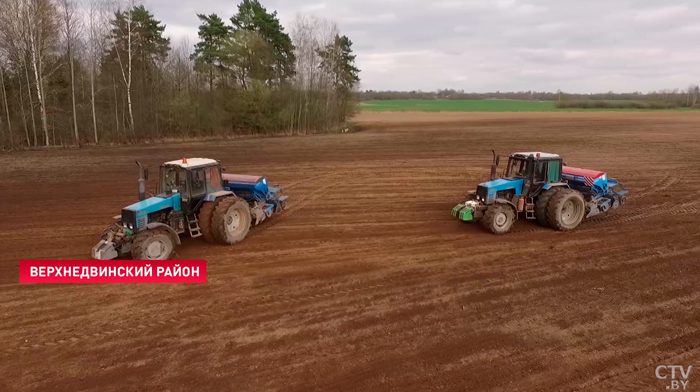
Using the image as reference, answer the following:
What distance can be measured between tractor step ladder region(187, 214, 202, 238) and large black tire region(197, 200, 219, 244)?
12 cm

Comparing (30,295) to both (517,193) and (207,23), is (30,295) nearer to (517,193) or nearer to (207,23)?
(517,193)

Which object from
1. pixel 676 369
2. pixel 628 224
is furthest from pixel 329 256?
pixel 628 224

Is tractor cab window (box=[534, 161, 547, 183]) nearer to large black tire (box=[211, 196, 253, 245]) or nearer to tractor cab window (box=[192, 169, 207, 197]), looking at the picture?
large black tire (box=[211, 196, 253, 245])

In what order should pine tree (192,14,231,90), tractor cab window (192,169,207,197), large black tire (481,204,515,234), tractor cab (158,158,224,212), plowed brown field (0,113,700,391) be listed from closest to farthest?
1. plowed brown field (0,113,700,391)
2. tractor cab (158,158,224,212)
3. tractor cab window (192,169,207,197)
4. large black tire (481,204,515,234)
5. pine tree (192,14,231,90)

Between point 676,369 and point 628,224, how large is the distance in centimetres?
689

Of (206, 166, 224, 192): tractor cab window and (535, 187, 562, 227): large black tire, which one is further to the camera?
(535, 187, 562, 227): large black tire

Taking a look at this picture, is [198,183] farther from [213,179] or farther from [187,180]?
[213,179]

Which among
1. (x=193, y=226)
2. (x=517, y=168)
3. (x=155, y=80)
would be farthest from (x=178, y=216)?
(x=155, y=80)

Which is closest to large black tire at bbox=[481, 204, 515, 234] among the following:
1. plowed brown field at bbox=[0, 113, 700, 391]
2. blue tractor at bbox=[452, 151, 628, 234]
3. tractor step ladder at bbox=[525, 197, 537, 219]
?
blue tractor at bbox=[452, 151, 628, 234]

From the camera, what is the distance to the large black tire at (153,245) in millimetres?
8016

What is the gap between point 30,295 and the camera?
7.21 meters

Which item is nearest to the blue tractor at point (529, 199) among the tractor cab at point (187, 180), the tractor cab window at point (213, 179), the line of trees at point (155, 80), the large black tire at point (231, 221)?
the large black tire at point (231, 221)

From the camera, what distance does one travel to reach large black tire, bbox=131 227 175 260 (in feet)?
26.3

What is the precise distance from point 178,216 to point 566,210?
9060mm
